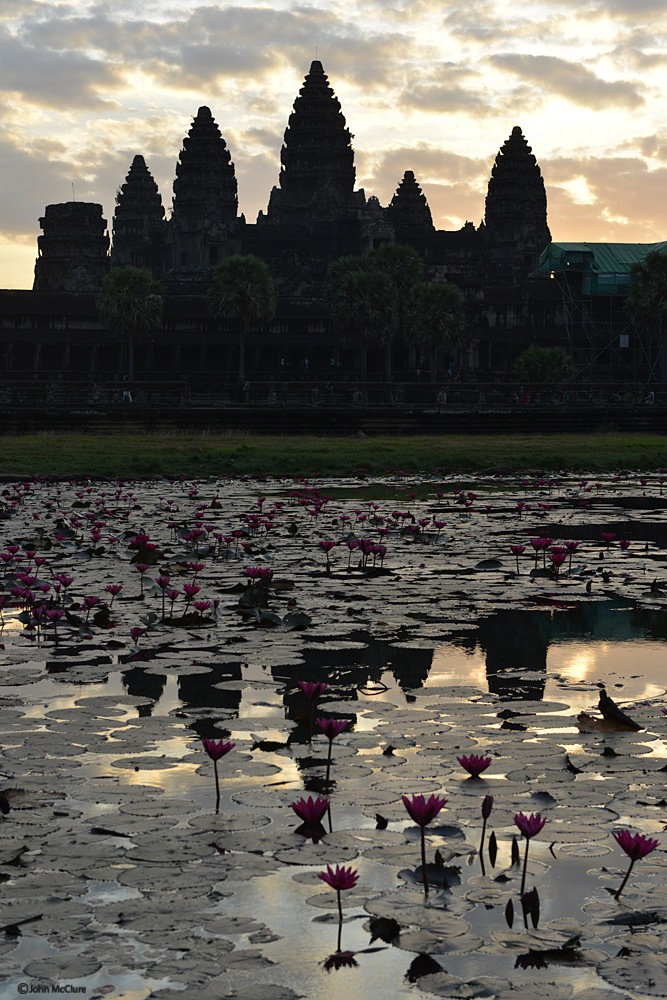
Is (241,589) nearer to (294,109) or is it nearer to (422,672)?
(422,672)

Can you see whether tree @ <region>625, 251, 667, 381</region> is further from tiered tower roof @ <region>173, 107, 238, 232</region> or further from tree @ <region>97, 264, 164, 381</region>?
tiered tower roof @ <region>173, 107, 238, 232</region>

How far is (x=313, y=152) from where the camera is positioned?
12800 centimetres

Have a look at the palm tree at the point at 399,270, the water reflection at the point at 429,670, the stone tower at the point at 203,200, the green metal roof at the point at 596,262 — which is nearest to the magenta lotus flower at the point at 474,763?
the water reflection at the point at 429,670

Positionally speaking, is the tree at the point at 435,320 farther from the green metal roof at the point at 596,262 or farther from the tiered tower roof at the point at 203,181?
the tiered tower roof at the point at 203,181

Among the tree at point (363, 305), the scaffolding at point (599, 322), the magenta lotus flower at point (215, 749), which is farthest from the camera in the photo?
the scaffolding at point (599, 322)

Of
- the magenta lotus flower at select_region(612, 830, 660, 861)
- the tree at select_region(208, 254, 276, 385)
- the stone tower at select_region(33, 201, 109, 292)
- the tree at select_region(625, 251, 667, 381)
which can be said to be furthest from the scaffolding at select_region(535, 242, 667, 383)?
the magenta lotus flower at select_region(612, 830, 660, 861)

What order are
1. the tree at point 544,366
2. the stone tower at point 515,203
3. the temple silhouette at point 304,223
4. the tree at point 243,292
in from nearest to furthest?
the tree at point 544,366 → the tree at point 243,292 → the temple silhouette at point 304,223 → the stone tower at point 515,203

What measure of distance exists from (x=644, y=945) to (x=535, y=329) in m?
98.7

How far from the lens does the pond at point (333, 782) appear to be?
13.6 ft

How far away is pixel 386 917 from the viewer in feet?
14.4

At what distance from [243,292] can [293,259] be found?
A: 34.6 metres

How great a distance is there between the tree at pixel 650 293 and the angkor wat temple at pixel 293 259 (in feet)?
39.3

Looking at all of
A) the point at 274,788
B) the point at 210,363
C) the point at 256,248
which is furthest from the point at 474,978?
the point at 256,248

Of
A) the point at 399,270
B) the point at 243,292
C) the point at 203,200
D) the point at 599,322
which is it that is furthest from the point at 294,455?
the point at 203,200
